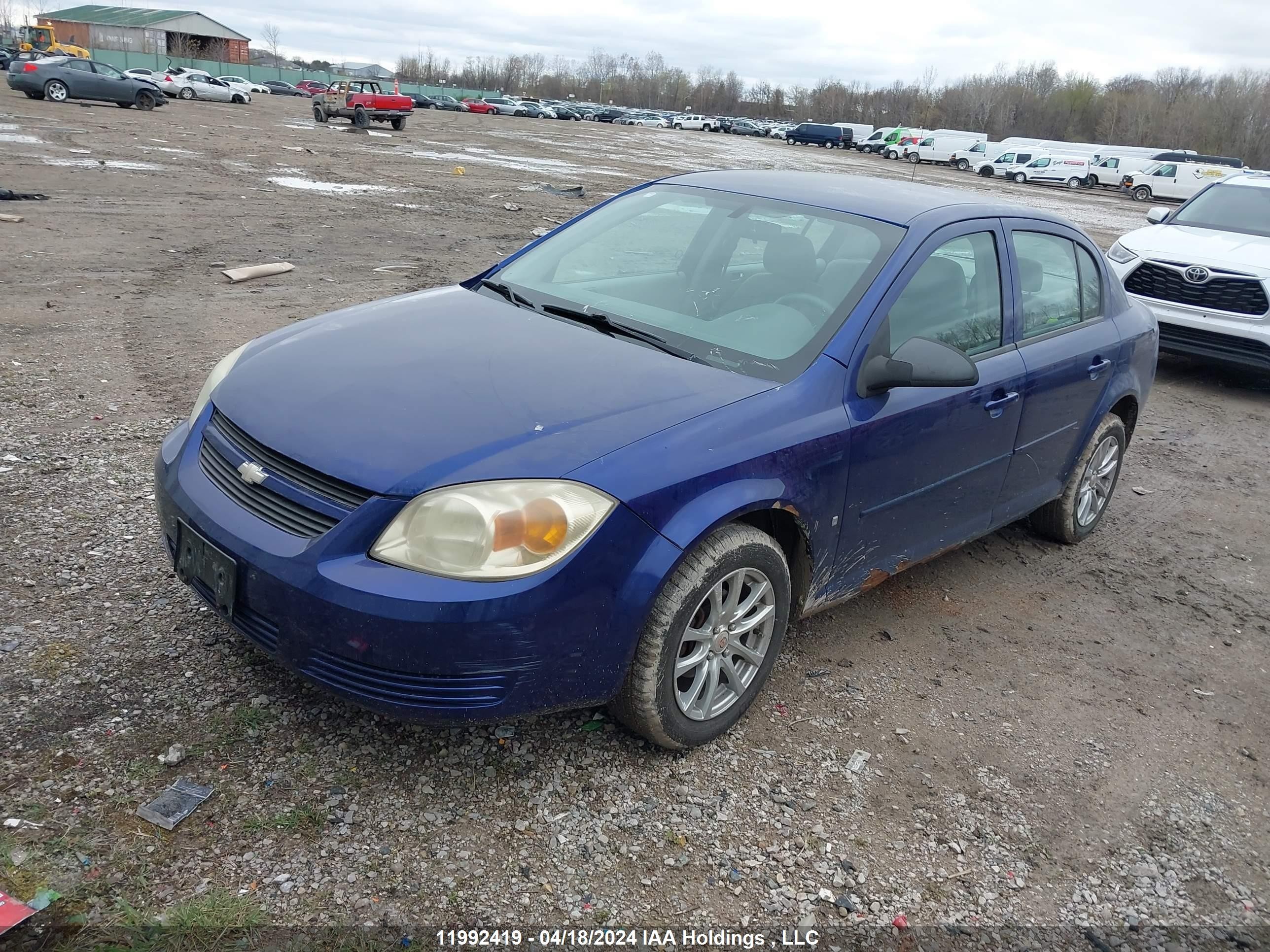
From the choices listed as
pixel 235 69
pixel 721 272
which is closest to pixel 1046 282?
pixel 721 272

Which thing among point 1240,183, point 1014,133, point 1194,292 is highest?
point 1014,133

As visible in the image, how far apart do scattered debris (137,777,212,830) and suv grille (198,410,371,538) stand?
77cm

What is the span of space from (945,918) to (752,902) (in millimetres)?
526

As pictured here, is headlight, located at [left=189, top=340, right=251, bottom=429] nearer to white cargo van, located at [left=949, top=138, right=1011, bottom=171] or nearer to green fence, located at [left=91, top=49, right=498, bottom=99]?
white cargo van, located at [left=949, top=138, right=1011, bottom=171]

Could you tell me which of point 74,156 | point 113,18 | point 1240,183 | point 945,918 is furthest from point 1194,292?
point 113,18

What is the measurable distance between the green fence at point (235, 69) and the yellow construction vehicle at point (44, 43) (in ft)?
9.20

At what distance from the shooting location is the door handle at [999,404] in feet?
12.4

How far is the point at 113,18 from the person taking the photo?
92.6 m

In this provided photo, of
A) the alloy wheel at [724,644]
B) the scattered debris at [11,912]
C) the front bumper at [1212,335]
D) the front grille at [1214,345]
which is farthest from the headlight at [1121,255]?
the scattered debris at [11,912]

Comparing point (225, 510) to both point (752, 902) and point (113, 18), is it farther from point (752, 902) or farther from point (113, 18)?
point (113, 18)

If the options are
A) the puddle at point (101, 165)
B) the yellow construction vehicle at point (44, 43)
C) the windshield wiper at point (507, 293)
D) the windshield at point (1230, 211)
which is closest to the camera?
the windshield wiper at point (507, 293)

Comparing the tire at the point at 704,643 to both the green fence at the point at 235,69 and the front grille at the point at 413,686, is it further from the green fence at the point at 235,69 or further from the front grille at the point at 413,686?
the green fence at the point at 235,69

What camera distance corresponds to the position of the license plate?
2.64 meters

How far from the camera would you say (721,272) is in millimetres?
3699
